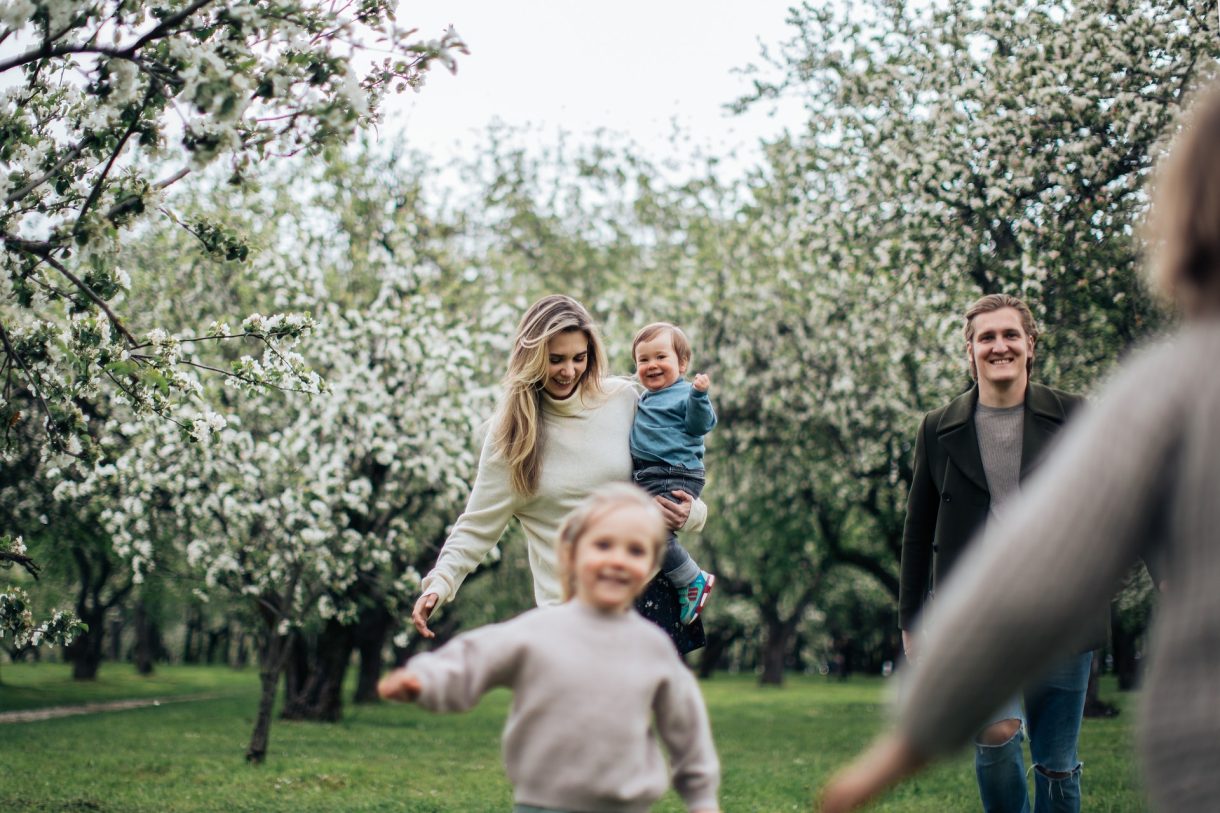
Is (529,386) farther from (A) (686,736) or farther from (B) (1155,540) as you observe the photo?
(B) (1155,540)

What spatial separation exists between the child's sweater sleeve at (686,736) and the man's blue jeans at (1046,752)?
7.37 ft

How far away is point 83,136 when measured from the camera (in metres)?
5.68

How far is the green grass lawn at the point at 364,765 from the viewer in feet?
31.9

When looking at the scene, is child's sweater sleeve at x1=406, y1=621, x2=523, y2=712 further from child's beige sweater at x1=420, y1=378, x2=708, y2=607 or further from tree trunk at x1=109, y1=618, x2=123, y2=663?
tree trunk at x1=109, y1=618, x2=123, y2=663

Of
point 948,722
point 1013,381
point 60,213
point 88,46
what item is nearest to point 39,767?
point 60,213

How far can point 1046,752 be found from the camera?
5.02 meters

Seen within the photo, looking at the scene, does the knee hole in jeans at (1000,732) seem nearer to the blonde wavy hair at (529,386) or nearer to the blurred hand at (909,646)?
the blurred hand at (909,646)

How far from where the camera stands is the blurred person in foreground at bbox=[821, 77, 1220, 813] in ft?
5.93

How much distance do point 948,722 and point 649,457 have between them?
2880 millimetres

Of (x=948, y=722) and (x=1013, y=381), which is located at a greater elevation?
(x=1013, y=381)

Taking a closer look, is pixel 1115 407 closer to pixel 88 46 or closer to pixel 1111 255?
pixel 88 46

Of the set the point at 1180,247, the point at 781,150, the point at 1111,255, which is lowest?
the point at 1180,247

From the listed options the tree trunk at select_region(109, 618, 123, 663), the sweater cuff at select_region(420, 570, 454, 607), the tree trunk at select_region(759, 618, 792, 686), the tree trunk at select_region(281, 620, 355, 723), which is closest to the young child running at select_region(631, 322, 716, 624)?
the sweater cuff at select_region(420, 570, 454, 607)

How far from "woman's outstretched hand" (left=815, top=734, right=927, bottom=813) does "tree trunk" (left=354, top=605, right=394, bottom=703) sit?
18.2 metres
